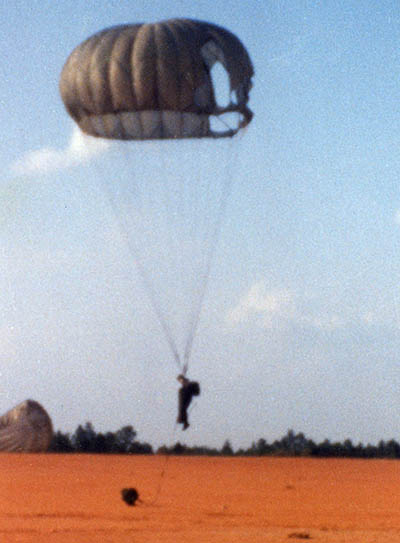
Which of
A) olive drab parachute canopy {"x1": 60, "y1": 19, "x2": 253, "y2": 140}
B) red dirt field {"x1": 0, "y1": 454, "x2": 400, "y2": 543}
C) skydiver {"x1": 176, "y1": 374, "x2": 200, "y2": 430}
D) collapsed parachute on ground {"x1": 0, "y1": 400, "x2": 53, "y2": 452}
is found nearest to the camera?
red dirt field {"x1": 0, "y1": 454, "x2": 400, "y2": 543}

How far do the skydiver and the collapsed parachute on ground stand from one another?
20.3m

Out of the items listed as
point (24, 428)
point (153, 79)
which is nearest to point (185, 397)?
point (153, 79)

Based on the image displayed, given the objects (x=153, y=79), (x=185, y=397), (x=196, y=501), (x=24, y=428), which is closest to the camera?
(x=185, y=397)

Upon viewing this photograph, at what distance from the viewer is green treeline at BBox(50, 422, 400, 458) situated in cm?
4403

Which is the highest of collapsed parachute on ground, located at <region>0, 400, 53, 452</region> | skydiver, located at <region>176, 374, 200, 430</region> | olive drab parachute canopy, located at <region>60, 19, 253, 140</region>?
olive drab parachute canopy, located at <region>60, 19, 253, 140</region>

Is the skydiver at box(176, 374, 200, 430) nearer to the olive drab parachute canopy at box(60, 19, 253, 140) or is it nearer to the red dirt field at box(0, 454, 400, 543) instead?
the red dirt field at box(0, 454, 400, 543)

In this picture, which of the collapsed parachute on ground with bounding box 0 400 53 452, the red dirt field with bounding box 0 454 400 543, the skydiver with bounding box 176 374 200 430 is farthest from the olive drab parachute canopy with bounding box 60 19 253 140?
the collapsed parachute on ground with bounding box 0 400 53 452

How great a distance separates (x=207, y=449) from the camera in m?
45.8

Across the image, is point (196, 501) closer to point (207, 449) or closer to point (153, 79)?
point (153, 79)

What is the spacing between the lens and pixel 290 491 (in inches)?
1058

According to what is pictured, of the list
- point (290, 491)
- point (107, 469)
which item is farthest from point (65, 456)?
point (290, 491)

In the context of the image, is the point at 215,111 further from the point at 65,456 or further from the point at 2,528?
the point at 65,456

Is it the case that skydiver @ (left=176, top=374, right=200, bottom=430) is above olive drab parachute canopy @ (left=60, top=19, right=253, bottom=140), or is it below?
below

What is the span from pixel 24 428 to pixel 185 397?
2069 cm
